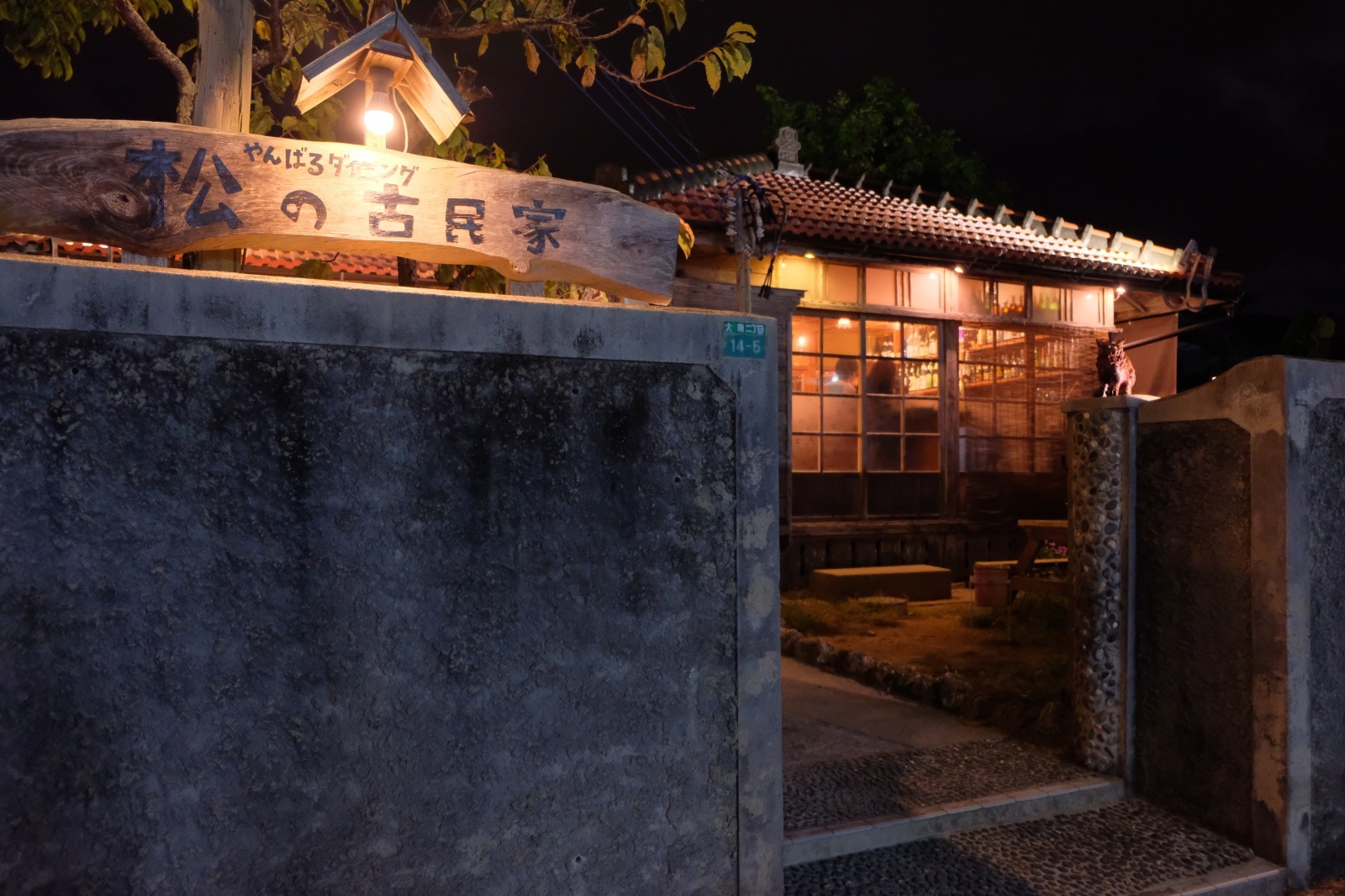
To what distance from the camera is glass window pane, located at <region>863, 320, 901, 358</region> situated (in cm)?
1161

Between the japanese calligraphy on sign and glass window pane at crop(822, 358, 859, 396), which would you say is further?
glass window pane at crop(822, 358, 859, 396)

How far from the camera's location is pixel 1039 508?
12.6 meters

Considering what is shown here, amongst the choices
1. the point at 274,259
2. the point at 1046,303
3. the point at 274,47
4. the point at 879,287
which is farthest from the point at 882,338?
the point at 274,47

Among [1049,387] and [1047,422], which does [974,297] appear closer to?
[1049,387]

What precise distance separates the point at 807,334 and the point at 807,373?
1.78 ft

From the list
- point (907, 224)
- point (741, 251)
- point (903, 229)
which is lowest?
point (741, 251)

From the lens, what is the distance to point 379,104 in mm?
3906

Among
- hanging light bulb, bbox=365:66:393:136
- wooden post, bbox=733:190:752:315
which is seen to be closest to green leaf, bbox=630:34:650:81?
wooden post, bbox=733:190:752:315

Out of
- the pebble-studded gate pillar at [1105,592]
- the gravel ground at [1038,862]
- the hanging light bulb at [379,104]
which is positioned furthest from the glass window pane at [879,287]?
the hanging light bulb at [379,104]

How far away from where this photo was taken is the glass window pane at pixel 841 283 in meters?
11.3

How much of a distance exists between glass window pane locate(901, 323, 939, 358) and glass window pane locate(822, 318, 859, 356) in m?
0.84

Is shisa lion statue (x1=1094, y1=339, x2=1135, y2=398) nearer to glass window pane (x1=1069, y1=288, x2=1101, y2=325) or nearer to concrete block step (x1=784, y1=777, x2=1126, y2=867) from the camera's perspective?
concrete block step (x1=784, y1=777, x2=1126, y2=867)

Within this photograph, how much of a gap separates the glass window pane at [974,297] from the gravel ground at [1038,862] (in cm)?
856

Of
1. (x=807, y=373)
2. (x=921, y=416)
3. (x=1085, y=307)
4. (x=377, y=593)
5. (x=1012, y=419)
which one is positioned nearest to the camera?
(x=377, y=593)
